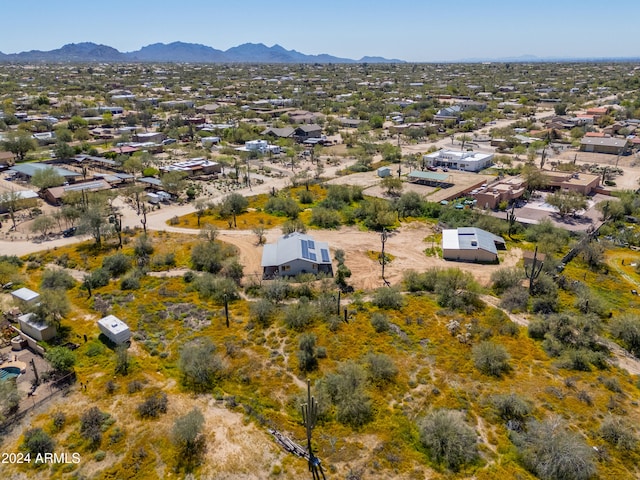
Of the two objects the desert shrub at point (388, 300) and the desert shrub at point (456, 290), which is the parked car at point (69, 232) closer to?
the desert shrub at point (388, 300)

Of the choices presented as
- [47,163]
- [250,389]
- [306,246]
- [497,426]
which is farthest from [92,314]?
[47,163]

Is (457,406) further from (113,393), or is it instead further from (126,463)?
(113,393)

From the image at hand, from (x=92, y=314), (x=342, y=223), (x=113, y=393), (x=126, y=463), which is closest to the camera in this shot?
(x=126, y=463)

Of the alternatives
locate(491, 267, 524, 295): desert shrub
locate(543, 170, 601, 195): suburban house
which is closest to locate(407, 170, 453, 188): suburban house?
locate(543, 170, 601, 195): suburban house

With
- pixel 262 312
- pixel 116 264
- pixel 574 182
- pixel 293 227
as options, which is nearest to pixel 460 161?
pixel 574 182

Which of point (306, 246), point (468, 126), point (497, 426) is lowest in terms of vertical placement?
point (497, 426)

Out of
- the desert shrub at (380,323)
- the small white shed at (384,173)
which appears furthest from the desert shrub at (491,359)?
the small white shed at (384,173)

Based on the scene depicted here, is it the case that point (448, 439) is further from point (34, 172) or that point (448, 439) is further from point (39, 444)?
point (34, 172)

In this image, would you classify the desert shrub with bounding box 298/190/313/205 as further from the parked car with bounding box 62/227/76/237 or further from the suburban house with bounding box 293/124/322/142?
the suburban house with bounding box 293/124/322/142
